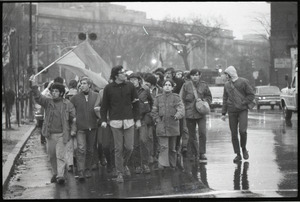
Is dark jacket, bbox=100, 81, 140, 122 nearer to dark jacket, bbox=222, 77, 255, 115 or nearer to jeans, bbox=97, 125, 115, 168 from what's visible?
jeans, bbox=97, 125, 115, 168

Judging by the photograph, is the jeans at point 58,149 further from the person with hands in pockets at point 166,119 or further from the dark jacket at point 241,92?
the dark jacket at point 241,92

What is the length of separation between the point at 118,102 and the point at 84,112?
821 millimetres

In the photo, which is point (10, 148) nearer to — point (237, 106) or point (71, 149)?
point (71, 149)

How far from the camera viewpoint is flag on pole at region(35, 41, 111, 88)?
46.2 ft

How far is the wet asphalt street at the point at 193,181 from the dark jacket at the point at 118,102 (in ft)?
3.46

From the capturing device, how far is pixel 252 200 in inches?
348

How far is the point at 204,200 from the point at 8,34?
1410cm

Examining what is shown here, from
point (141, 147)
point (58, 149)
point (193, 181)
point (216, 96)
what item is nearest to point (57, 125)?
point (58, 149)

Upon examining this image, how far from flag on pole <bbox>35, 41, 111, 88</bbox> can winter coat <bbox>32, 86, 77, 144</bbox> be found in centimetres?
242

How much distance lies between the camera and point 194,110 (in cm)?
1367

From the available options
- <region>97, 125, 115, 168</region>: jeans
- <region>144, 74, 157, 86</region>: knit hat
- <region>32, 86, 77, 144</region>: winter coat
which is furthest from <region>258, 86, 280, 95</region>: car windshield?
<region>32, 86, 77, 144</region>: winter coat

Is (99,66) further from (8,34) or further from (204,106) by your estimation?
(8,34)

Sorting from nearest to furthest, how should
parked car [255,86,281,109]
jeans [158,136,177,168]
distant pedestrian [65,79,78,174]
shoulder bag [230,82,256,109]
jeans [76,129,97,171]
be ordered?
distant pedestrian [65,79,78,174] → jeans [76,129,97,171] → jeans [158,136,177,168] → shoulder bag [230,82,256,109] → parked car [255,86,281,109]

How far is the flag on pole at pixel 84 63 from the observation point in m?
14.1
